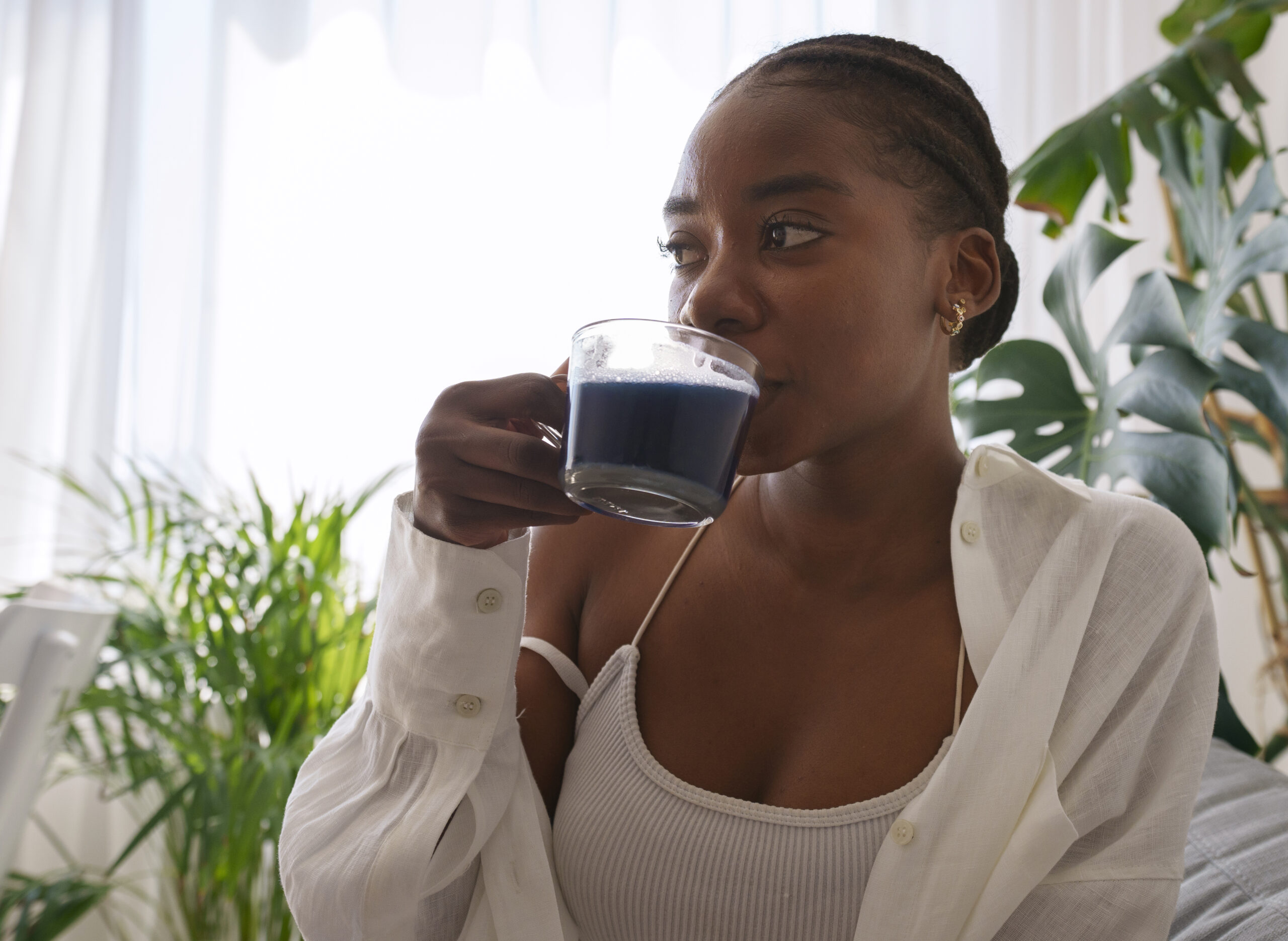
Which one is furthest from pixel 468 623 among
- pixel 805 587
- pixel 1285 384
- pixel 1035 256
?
pixel 1035 256

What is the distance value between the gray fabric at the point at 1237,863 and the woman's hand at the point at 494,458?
669 millimetres

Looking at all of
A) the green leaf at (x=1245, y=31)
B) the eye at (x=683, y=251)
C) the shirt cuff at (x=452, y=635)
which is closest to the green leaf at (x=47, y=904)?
the shirt cuff at (x=452, y=635)

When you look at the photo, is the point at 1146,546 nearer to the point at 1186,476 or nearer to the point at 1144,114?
the point at 1186,476

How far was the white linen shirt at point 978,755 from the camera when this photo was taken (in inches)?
30.0

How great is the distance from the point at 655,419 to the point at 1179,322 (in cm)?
101

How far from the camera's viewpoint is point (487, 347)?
251 cm

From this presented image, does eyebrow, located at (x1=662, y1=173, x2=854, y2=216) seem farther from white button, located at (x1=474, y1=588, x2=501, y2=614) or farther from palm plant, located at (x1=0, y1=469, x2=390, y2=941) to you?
palm plant, located at (x1=0, y1=469, x2=390, y2=941)

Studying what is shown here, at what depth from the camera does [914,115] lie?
2.91 ft

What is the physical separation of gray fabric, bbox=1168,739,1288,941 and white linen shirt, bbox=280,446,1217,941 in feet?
0.43

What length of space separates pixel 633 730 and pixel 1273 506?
1.90 metres

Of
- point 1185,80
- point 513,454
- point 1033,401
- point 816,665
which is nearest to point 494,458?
point 513,454

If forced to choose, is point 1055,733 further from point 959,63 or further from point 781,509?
point 959,63

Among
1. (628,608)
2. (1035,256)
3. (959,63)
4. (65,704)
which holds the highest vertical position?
(959,63)

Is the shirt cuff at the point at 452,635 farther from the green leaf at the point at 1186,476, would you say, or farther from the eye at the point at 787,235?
the green leaf at the point at 1186,476
